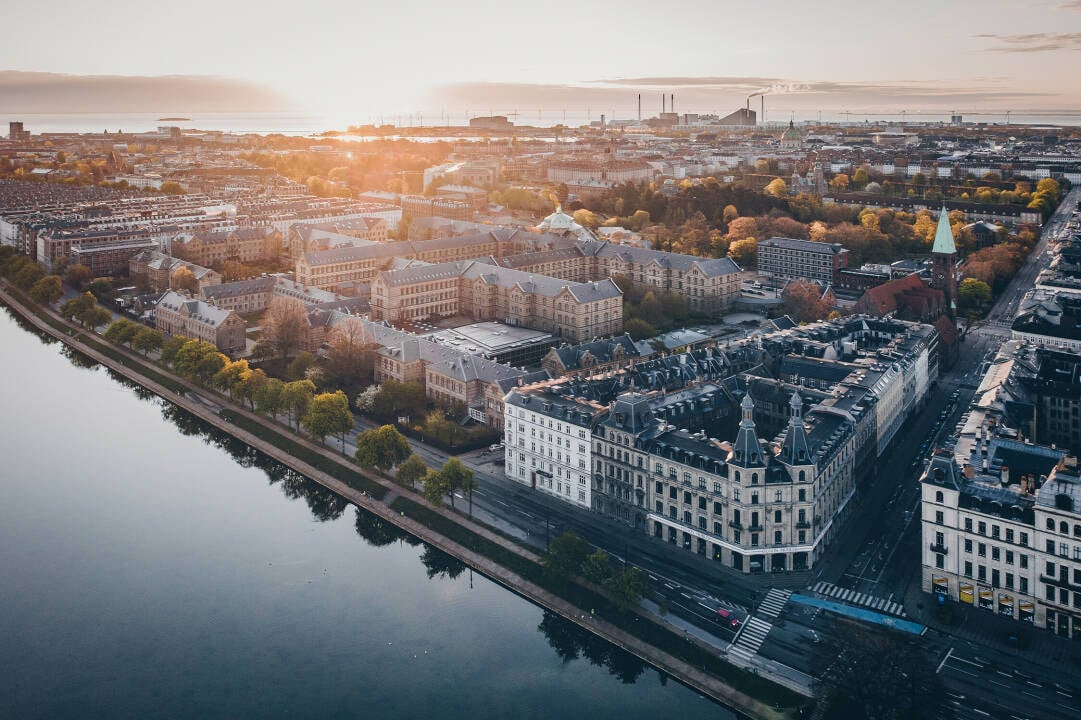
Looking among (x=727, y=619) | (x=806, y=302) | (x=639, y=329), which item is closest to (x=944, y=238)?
(x=806, y=302)

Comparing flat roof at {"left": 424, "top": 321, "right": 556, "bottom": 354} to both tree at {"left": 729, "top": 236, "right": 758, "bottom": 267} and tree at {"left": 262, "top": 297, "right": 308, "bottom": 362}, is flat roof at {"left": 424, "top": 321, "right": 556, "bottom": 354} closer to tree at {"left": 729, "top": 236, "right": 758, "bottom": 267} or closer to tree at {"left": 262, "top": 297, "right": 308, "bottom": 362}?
tree at {"left": 262, "top": 297, "right": 308, "bottom": 362}

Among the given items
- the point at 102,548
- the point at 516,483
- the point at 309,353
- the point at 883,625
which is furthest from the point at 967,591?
the point at 309,353

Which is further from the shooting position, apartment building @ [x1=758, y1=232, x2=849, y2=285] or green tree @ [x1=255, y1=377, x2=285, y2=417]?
apartment building @ [x1=758, y1=232, x2=849, y2=285]

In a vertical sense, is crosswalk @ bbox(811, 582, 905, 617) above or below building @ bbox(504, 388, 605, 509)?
below

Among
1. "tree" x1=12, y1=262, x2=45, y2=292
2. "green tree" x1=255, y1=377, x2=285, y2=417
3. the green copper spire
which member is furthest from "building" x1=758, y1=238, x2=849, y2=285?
"tree" x1=12, y1=262, x2=45, y2=292

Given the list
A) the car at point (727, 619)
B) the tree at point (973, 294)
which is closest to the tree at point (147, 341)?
the car at point (727, 619)

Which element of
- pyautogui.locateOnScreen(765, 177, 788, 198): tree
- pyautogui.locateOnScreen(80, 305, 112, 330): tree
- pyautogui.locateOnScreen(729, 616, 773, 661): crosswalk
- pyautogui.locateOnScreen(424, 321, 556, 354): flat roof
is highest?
pyautogui.locateOnScreen(765, 177, 788, 198): tree

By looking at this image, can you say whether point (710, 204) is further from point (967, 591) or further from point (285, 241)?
point (967, 591)
